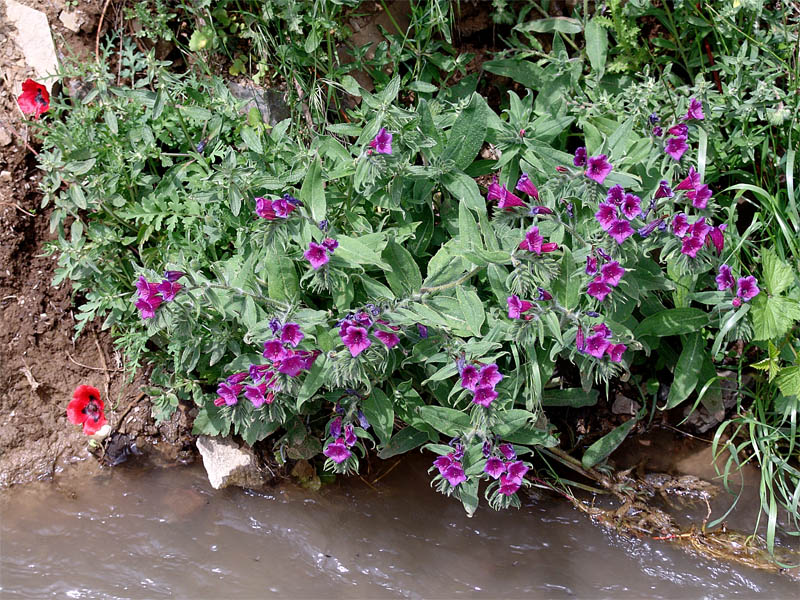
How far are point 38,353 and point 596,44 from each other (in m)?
3.51

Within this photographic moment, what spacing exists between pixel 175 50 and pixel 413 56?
145 cm

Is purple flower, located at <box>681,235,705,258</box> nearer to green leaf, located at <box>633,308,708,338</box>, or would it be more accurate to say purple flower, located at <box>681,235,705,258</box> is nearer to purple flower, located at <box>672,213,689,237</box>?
purple flower, located at <box>672,213,689,237</box>

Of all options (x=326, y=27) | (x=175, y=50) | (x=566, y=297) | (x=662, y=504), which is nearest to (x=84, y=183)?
(x=175, y=50)

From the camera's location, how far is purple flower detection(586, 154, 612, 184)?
9.09 feet

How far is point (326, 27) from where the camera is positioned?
3809mm

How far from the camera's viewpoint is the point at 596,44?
13.1ft

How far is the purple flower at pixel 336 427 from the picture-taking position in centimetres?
323

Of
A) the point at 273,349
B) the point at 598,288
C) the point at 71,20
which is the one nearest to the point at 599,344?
the point at 598,288

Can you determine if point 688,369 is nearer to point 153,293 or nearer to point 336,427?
point 336,427

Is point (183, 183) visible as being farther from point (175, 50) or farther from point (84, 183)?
point (175, 50)

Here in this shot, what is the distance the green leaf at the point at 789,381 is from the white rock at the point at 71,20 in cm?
419

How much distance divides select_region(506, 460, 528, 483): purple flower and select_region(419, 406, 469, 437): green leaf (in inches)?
11.7

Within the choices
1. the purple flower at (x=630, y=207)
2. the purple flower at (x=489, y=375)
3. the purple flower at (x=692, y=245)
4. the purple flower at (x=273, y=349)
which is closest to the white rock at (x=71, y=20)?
the purple flower at (x=273, y=349)

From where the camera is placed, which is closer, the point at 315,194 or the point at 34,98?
the point at 315,194
